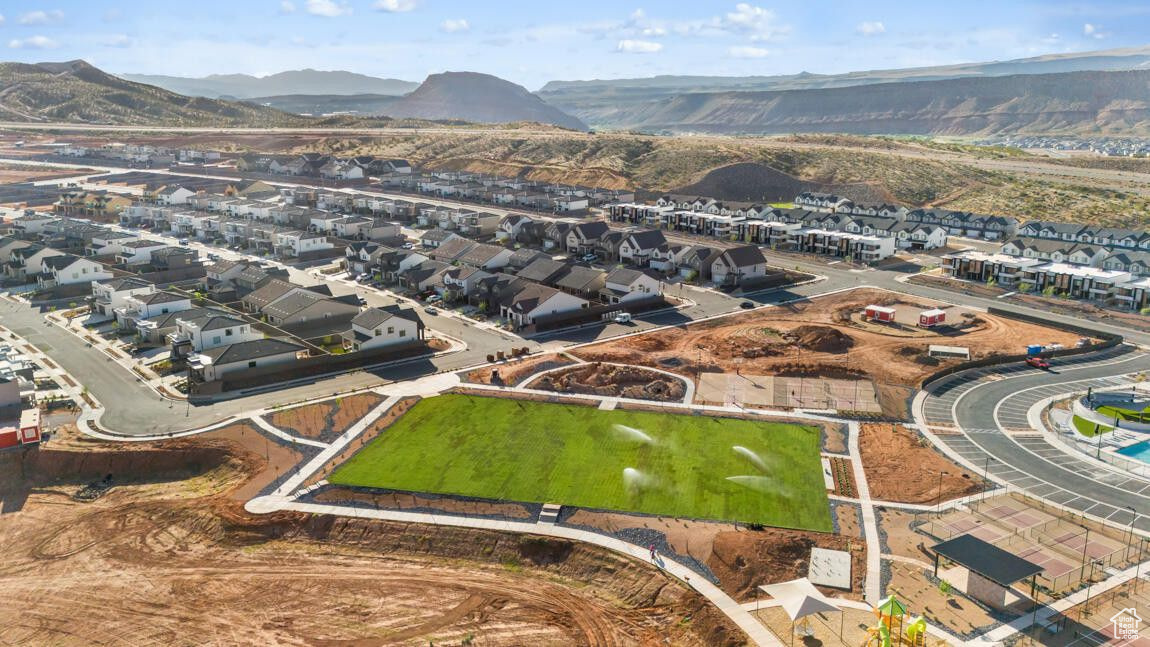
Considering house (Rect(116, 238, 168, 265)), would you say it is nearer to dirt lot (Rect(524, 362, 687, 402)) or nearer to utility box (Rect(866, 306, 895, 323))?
dirt lot (Rect(524, 362, 687, 402))

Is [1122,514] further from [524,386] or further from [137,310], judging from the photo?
[137,310]

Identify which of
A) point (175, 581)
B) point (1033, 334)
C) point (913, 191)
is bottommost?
point (175, 581)

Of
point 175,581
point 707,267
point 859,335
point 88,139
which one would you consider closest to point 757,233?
point 707,267

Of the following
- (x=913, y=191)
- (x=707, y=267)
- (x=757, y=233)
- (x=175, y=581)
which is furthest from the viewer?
(x=913, y=191)

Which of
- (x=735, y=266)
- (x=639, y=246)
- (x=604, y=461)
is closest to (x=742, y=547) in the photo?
(x=604, y=461)

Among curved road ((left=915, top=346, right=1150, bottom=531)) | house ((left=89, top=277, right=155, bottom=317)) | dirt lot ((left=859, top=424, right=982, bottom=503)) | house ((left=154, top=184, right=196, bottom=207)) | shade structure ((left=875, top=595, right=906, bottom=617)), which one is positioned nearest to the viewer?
shade structure ((left=875, top=595, right=906, bottom=617))

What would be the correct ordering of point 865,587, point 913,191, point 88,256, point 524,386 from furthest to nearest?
1. point 913,191
2. point 88,256
3. point 524,386
4. point 865,587

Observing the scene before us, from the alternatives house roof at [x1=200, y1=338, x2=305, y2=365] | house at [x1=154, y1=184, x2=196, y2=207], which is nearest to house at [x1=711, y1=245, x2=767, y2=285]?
house roof at [x1=200, y1=338, x2=305, y2=365]

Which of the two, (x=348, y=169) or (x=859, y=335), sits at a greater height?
(x=348, y=169)
